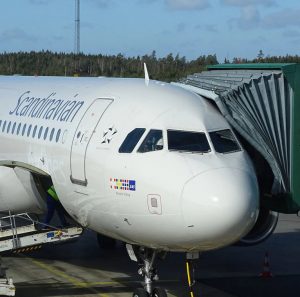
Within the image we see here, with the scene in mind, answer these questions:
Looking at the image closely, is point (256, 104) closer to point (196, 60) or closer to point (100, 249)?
point (100, 249)

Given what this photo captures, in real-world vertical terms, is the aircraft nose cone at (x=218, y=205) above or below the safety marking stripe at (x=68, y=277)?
above

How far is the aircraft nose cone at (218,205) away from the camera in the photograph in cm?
1044

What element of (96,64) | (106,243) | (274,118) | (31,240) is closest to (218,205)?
(274,118)

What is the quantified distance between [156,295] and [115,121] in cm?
301

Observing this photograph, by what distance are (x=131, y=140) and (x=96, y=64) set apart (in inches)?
2200

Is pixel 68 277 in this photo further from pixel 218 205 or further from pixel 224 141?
pixel 218 205

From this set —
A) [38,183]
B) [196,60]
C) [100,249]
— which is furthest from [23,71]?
[38,183]

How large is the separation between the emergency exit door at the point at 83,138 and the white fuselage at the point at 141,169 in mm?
19

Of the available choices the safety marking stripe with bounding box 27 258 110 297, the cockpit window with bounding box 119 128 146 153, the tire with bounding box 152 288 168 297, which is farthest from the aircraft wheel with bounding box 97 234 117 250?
the cockpit window with bounding box 119 128 146 153

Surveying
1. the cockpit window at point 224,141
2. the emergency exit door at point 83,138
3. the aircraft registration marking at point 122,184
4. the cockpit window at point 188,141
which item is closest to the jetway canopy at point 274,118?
the cockpit window at point 224,141

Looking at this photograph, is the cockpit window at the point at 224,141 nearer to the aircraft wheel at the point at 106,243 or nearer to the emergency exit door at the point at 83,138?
the emergency exit door at the point at 83,138

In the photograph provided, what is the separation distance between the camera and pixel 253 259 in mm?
18828

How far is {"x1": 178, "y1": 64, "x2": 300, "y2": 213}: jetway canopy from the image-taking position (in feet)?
39.1

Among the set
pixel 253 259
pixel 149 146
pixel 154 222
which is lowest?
pixel 253 259
